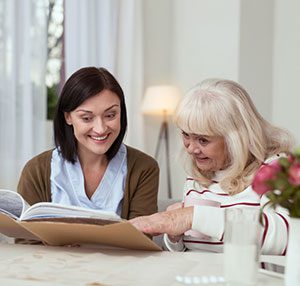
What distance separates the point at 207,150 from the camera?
1810 millimetres

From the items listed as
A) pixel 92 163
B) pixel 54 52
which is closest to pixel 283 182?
pixel 92 163

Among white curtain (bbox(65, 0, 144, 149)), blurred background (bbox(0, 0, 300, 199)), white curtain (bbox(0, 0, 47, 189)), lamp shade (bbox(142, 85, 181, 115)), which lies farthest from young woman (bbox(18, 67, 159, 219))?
lamp shade (bbox(142, 85, 181, 115))

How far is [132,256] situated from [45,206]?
0.24 meters

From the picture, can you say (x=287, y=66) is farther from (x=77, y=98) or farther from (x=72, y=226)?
(x=72, y=226)

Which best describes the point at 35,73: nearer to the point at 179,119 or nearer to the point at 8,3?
the point at 8,3

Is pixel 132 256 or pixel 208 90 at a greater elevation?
pixel 208 90

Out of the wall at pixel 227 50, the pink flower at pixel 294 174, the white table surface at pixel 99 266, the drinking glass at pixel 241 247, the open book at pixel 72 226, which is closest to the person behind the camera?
the pink flower at pixel 294 174

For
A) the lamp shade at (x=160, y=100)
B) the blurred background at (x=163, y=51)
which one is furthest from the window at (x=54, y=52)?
the lamp shade at (x=160, y=100)

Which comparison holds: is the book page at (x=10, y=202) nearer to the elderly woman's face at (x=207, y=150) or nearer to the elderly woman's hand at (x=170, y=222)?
the elderly woman's hand at (x=170, y=222)

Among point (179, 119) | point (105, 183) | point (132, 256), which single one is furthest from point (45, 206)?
point (105, 183)

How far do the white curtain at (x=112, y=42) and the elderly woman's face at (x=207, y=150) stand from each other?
2073 mm

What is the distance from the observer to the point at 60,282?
1150 millimetres

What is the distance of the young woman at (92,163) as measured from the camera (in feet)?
6.72

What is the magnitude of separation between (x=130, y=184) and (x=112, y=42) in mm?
2131
